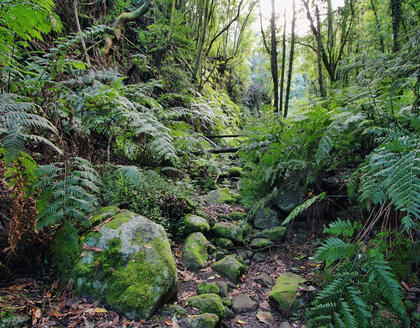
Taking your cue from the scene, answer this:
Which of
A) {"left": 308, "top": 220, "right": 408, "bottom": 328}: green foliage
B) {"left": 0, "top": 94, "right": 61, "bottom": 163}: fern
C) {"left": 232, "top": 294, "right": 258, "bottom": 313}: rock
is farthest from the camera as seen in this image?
{"left": 232, "top": 294, "right": 258, "bottom": 313}: rock

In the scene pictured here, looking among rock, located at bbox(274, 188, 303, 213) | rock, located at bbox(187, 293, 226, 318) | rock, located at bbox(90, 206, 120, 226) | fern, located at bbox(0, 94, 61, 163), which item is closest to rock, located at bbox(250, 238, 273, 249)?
rock, located at bbox(274, 188, 303, 213)

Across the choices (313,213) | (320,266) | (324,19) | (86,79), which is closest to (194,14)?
(324,19)

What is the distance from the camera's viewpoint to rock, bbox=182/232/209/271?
2623mm

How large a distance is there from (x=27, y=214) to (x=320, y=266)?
8.82ft

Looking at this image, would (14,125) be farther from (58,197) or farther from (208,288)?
(208,288)

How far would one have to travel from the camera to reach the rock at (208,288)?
2189mm

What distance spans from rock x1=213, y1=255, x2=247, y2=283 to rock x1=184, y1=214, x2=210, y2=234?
2.01 ft

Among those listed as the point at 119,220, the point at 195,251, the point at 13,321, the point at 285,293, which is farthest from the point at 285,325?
the point at 13,321

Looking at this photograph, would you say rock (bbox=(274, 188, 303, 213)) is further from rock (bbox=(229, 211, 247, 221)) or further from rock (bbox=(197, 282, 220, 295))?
rock (bbox=(197, 282, 220, 295))

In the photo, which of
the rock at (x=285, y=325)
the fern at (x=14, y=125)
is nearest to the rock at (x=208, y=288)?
the rock at (x=285, y=325)

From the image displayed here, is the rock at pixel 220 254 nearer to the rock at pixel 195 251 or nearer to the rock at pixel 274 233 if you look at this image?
the rock at pixel 195 251

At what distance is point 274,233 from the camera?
3078 millimetres

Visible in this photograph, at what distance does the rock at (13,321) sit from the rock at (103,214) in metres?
0.86

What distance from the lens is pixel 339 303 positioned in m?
1.25
